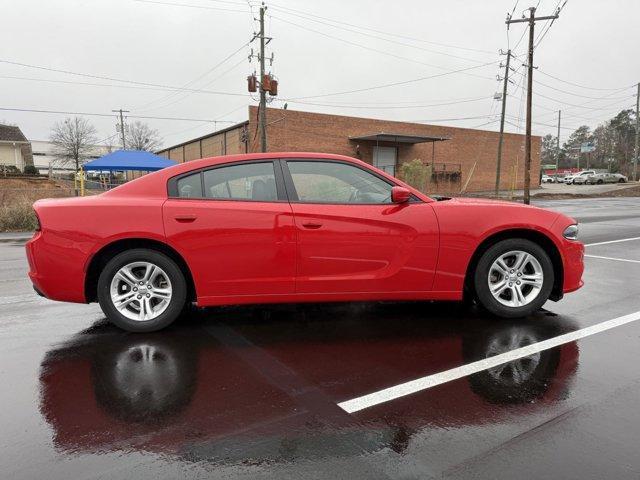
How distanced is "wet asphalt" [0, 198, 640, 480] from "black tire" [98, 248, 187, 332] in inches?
4.5

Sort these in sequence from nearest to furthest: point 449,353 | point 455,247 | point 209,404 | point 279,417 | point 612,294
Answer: point 279,417
point 209,404
point 449,353
point 455,247
point 612,294

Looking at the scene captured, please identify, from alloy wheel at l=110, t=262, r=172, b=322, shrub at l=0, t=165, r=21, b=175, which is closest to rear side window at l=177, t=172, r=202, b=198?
alloy wheel at l=110, t=262, r=172, b=322

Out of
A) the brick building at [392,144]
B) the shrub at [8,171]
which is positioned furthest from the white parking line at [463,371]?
the shrub at [8,171]

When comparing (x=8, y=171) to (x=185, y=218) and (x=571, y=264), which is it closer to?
(x=185, y=218)

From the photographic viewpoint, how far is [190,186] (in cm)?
427

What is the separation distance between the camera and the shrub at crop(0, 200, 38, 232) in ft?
46.4

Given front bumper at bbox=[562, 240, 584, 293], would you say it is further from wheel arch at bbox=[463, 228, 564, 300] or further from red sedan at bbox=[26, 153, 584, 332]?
red sedan at bbox=[26, 153, 584, 332]

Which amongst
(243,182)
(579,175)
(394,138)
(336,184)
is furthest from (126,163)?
(579,175)

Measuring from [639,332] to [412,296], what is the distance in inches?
79.1

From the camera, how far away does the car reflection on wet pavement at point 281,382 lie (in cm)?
255

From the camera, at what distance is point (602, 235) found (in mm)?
11328

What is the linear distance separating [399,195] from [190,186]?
73.2 inches

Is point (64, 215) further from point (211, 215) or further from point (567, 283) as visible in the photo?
point (567, 283)

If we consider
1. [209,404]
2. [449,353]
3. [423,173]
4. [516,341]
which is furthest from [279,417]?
[423,173]
